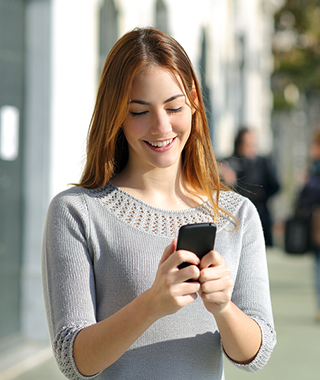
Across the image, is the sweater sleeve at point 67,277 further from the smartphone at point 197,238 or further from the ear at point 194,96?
the ear at point 194,96

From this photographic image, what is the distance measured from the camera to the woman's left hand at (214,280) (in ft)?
4.18

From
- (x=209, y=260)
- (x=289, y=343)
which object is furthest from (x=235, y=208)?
(x=289, y=343)

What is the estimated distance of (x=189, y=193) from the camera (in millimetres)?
1775

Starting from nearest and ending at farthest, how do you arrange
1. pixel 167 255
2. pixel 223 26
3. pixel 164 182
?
pixel 167 255, pixel 164 182, pixel 223 26

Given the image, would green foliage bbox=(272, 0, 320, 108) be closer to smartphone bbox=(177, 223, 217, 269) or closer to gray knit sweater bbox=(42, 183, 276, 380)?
gray knit sweater bbox=(42, 183, 276, 380)

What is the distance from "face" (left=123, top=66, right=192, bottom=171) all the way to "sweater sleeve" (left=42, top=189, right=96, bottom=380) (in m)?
0.26

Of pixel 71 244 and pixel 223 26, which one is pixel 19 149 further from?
pixel 223 26

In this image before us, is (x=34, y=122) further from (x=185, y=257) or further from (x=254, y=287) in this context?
(x=185, y=257)

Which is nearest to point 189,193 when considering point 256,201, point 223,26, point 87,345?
point 87,345

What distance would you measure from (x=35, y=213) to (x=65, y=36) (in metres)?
1.59

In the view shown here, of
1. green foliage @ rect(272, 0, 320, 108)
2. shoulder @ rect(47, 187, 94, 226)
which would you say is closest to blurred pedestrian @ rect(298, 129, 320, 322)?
shoulder @ rect(47, 187, 94, 226)

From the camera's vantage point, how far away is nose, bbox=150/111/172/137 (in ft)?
5.06

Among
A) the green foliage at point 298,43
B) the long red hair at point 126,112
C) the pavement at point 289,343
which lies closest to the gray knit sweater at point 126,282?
the long red hair at point 126,112

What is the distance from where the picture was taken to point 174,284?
1.24m
